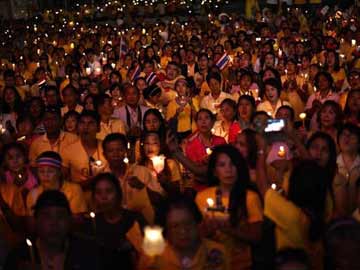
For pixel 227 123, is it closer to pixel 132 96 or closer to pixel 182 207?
pixel 132 96

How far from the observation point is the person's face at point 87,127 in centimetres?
690

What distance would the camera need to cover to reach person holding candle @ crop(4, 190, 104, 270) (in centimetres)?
406

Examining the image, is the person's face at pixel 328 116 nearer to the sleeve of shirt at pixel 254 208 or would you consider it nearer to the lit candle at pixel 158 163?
the lit candle at pixel 158 163

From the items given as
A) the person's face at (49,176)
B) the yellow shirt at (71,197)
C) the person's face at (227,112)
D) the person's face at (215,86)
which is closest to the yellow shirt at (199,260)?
the yellow shirt at (71,197)

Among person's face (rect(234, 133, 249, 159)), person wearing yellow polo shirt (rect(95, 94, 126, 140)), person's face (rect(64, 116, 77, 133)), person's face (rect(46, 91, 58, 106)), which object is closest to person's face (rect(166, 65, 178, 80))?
person's face (rect(46, 91, 58, 106))

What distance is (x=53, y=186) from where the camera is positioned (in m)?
5.25

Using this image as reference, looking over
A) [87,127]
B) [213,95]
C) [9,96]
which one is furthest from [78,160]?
[213,95]

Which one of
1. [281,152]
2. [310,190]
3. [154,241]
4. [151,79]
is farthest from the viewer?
[151,79]

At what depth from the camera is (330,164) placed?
17.8 ft

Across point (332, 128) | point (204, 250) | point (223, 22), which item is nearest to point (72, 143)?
point (332, 128)

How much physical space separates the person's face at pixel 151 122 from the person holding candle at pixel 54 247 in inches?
112

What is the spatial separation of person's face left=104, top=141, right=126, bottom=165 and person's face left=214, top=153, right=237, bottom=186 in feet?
4.08

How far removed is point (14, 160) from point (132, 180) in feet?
3.70

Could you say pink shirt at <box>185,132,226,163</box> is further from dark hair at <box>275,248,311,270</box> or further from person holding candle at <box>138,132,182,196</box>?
dark hair at <box>275,248,311,270</box>
